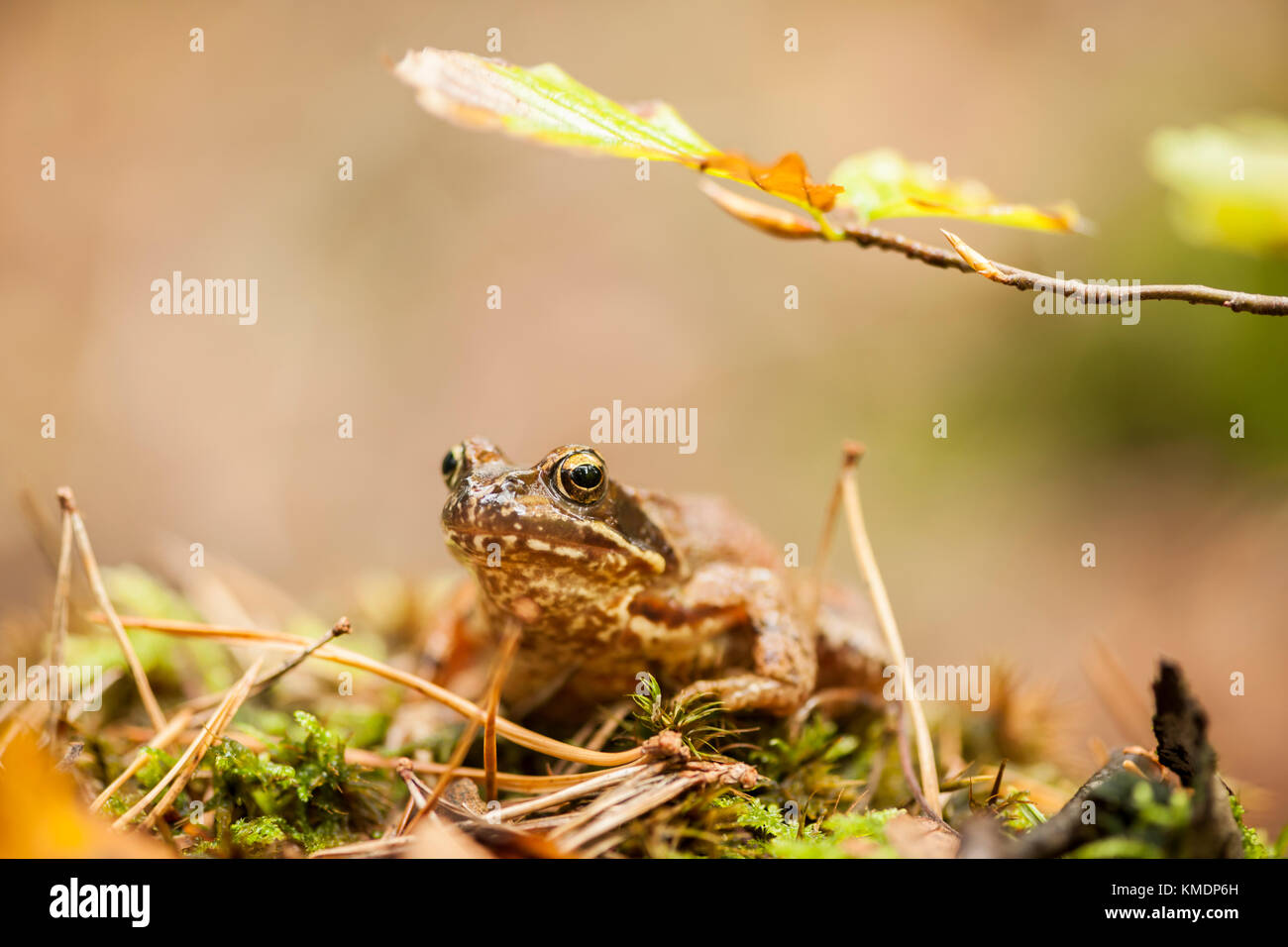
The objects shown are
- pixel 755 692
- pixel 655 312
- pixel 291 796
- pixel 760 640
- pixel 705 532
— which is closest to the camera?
pixel 291 796

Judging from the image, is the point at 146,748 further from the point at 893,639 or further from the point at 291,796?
the point at 893,639

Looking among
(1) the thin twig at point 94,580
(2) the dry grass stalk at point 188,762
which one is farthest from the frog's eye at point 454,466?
(1) the thin twig at point 94,580

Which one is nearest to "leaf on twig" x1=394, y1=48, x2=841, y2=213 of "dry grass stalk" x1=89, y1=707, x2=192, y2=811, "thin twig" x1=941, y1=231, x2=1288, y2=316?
"thin twig" x1=941, y1=231, x2=1288, y2=316

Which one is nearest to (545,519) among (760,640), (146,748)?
(760,640)

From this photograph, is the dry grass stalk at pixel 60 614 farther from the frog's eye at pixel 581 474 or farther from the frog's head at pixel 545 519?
the frog's eye at pixel 581 474

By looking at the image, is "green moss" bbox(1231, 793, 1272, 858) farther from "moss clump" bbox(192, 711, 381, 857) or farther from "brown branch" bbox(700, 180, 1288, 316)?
"moss clump" bbox(192, 711, 381, 857)

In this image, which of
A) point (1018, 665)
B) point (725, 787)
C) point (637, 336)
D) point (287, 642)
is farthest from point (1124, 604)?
point (287, 642)
